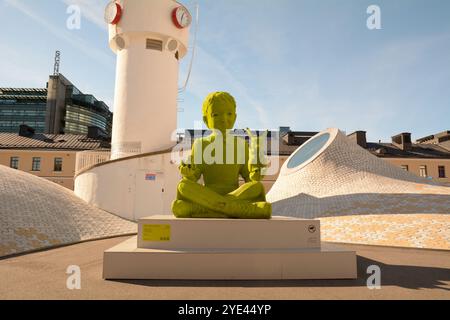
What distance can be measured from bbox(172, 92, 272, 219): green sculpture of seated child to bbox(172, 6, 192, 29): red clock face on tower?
1142 cm

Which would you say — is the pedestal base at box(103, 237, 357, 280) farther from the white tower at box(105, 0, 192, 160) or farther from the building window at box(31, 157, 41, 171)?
the building window at box(31, 157, 41, 171)

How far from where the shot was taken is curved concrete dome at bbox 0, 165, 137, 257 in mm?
7891

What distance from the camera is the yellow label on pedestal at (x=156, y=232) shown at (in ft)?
15.9

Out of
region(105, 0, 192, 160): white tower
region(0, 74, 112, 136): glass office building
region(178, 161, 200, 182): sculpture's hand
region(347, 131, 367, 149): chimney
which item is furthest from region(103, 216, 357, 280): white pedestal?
region(0, 74, 112, 136): glass office building

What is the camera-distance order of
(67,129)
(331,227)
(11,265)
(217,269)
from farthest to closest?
(67,129) → (331,227) → (11,265) → (217,269)

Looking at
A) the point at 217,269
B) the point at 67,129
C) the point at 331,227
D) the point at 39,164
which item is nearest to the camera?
the point at 217,269

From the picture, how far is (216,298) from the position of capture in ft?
12.3

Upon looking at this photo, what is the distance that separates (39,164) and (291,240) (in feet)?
100

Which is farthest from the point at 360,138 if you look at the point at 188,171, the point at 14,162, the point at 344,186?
the point at 14,162

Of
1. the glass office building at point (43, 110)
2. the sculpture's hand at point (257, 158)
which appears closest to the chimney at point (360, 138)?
the sculpture's hand at point (257, 158)

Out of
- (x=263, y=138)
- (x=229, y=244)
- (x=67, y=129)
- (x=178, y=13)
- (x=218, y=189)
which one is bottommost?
(x=229, y=244)

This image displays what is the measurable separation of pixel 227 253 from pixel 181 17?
1468 centimetres
